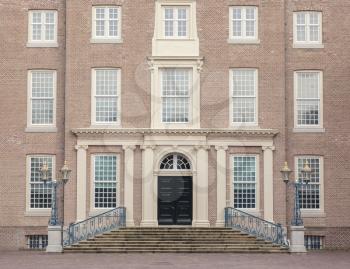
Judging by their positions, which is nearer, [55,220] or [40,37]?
[55,220]

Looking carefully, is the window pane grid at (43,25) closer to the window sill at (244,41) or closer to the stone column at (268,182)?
the window sill at (244,41)

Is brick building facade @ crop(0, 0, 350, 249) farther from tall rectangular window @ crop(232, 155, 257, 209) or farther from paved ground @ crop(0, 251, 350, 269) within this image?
paved ground @ crop(0, 251, 350, 269)

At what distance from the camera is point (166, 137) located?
40781 millimetres

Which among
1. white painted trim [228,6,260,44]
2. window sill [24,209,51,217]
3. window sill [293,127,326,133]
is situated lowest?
window sill [24,209,51,217]

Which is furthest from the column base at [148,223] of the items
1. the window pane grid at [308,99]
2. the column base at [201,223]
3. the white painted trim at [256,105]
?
the window pane grid at [308,99]

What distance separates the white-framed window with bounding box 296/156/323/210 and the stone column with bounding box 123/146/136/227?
27.4ft

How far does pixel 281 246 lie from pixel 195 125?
758 cm

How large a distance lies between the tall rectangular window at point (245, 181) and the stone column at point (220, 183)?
58cm

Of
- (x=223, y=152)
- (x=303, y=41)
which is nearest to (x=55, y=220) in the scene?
(x=223, y=152)

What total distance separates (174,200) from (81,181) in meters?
4.70

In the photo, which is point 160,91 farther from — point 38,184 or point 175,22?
point 38,184

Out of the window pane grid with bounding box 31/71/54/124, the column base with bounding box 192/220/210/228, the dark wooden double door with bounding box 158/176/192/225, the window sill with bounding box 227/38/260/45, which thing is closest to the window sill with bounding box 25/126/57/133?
the window pane grid with bounding box 31/71/54/124

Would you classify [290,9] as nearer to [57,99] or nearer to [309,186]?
[309,186]

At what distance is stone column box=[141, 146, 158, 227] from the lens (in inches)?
1583
